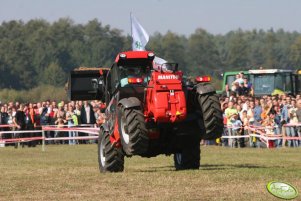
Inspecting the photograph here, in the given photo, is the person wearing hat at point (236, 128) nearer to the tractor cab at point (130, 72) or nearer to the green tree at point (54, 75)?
the tractor cab at point (130, 72)

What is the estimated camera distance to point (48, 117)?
45688 millimetres

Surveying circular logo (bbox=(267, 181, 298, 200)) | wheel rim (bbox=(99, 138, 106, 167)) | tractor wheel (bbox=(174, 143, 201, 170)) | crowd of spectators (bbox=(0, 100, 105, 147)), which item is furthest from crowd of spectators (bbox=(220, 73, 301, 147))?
circular logo (bbox=(267, 181, 298, 200))

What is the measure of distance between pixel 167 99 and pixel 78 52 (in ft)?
354

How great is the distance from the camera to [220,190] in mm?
16109

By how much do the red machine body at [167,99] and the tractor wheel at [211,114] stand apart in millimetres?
414

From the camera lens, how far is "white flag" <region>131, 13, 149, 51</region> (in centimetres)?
2700

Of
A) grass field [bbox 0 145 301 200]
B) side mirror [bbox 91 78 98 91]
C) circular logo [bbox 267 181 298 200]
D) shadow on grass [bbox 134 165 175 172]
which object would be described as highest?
side mirror [bbox 91 78 98 91]

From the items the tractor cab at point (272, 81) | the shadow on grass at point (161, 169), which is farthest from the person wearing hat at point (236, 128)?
the shadow on grass at point (161, 169)

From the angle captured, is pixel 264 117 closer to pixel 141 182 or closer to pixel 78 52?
pixel 141 182

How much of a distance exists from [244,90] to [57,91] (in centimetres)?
4517

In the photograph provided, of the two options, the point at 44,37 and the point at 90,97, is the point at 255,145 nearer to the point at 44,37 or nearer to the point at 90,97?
the point at 90,97

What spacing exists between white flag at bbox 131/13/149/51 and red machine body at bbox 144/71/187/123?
7238mm

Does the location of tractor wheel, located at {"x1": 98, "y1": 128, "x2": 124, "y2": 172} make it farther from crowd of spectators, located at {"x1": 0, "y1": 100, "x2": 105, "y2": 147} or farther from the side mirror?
crowd of spectators, located at {"x1": 0, "y1": 100, "x2": 105, "y2": 147}

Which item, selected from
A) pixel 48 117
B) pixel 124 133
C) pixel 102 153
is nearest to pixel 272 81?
pixel 48 117
